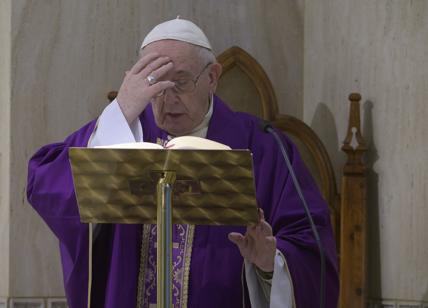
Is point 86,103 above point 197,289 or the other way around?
above

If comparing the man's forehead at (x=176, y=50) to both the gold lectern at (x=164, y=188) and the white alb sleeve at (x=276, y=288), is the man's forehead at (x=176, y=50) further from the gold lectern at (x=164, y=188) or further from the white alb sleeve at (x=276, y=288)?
the gold lectern at (x=164, y=188)

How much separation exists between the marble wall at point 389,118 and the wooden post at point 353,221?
10cm

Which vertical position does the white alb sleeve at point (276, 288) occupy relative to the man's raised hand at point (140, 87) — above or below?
below

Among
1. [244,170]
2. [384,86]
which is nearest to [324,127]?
[384,86]

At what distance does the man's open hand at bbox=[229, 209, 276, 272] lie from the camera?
4.13m

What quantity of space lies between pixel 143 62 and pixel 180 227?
2.49 feet

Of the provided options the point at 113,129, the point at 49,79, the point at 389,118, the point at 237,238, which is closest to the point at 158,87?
the point at 113,129

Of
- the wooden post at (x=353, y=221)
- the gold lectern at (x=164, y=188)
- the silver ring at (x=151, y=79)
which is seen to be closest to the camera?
the gold lectern at (x=164, y=188)

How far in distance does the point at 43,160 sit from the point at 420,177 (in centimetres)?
235

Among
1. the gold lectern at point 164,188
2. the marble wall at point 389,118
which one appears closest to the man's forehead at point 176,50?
the gold lectern at point 164,188

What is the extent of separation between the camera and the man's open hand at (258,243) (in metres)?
4.13

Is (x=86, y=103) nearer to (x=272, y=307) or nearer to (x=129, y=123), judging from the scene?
(x=129, y=123)

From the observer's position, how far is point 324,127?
705cm

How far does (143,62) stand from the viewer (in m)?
4.69
